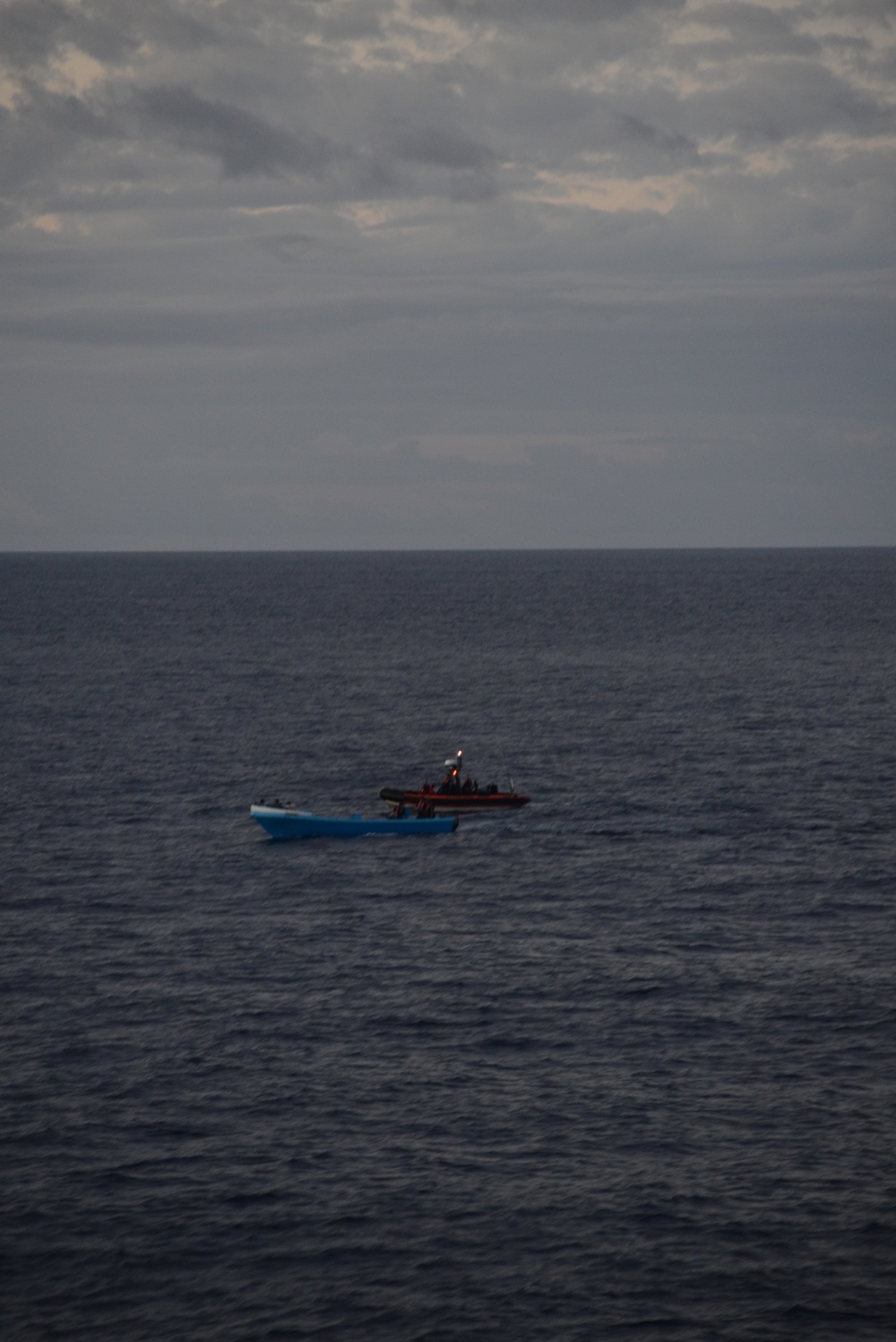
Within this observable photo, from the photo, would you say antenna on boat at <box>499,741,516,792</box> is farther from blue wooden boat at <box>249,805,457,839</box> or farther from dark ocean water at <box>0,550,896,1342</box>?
blue wooden boat at <box>249,805,457,839</box>

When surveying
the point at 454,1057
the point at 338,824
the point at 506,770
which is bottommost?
the point at 454,1057

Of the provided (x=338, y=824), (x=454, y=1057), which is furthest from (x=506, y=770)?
(x=454, y=1057)

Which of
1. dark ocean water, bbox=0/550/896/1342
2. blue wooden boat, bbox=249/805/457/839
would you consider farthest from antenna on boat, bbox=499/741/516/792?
blue wooden boat, bbox=249/805/457/839

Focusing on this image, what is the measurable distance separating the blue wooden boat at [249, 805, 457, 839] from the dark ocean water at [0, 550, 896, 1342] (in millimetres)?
1082

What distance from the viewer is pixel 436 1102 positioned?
41.9 metres

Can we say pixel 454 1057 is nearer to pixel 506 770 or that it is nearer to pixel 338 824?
pixel 338 824

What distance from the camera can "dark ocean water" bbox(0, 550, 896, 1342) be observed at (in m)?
33.0

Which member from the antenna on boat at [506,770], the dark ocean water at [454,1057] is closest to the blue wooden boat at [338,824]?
the dark ocean water at [454,1057]

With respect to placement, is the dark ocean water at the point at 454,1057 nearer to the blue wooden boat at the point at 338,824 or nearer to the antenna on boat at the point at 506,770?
the blue wooden boat at the point at 338,824

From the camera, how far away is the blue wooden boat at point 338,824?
7425cm

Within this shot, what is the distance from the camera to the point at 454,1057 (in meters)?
45.2

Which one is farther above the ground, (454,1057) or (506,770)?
(506,770)

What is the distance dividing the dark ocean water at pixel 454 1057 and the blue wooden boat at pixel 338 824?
108cm

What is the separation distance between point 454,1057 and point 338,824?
31179 millimetres
